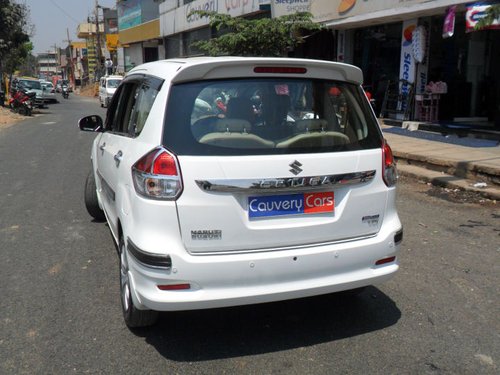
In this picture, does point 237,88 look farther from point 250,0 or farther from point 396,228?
point 250,0

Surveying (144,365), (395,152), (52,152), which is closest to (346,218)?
(144,365)

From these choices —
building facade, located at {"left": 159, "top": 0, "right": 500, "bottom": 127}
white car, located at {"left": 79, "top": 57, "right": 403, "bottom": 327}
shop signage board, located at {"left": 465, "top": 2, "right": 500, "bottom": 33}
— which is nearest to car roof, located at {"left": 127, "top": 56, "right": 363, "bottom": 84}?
white car, located at {"left": 79, "top": 57, "right": 403, "bottom": 327}

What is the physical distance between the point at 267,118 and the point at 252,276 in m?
1.01

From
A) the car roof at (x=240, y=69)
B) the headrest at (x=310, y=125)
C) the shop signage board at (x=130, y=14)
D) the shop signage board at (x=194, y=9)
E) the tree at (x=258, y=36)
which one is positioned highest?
the shop signage board at (x=130, y=14)

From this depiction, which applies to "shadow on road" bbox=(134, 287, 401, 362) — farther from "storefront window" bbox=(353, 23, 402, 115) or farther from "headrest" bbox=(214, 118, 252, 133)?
"storefront window" bbox=(353, 23, 402, 115)

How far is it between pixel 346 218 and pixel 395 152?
287 inches

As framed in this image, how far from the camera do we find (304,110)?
3.37 m

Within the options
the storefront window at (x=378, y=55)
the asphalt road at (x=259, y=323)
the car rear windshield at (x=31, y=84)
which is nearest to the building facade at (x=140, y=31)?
the car rear windshield at (x=31, y=84)

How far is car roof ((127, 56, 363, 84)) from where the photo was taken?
10.2 ft

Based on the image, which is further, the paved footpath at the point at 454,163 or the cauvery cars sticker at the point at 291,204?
the paved footpath at the point at 454,163

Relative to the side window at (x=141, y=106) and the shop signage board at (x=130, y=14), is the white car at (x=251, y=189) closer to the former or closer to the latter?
the side window at (x=141, y=106)

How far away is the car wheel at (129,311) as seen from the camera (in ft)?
10.9

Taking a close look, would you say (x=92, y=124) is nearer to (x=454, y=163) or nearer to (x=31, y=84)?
(x=454, y=163)

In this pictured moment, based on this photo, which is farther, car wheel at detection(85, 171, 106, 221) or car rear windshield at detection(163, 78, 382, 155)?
car wheel at detection(85, 171, 106, 221)
